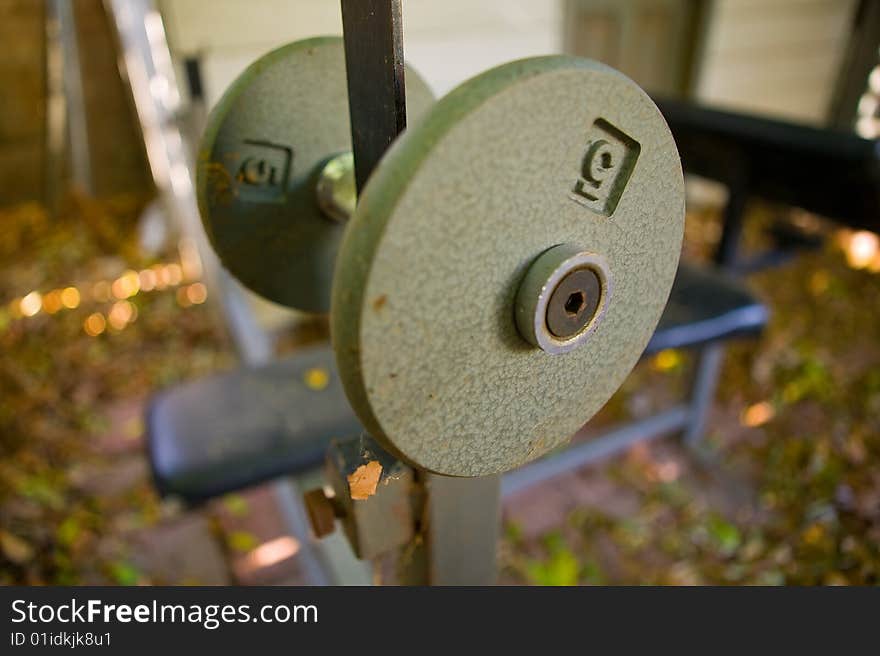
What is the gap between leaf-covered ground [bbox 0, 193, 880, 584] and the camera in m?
2.30

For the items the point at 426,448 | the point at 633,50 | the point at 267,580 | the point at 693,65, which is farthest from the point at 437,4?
the point at 426,448

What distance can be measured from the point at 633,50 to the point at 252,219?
3.79m

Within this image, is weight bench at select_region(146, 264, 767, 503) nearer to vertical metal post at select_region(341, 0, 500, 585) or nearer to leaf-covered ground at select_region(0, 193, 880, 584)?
vertical metal post at select_region(341, 0, 500, 585)

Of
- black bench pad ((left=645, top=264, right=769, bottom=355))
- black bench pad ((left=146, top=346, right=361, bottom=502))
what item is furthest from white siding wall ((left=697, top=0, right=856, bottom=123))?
black bench pad ((left=146, top=346, right=361, bottom=502))

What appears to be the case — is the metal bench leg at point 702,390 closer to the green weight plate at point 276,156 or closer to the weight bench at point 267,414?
the weight bench at point 267,414

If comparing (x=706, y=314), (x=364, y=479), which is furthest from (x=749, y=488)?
(x=364, y=479)

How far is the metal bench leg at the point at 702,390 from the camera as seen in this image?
2586 millimetres

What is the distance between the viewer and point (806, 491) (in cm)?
256

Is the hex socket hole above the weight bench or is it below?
above

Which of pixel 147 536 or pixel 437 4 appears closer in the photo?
pixel 147 536

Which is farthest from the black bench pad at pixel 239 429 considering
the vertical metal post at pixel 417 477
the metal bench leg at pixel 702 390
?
the metal bench leg at pixel 702 390

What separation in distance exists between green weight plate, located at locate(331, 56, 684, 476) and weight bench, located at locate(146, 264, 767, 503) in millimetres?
965

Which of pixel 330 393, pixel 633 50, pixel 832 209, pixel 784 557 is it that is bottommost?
pixel 784 557

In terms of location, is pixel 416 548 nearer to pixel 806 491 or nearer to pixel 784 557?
pixel 784 557
